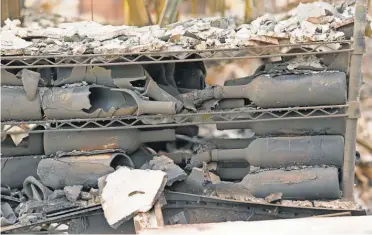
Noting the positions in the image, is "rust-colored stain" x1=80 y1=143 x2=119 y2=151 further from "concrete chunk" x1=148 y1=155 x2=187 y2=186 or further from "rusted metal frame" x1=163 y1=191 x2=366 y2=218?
"rusted metal frame" x1=163 y1=191 x2=366 y2=218

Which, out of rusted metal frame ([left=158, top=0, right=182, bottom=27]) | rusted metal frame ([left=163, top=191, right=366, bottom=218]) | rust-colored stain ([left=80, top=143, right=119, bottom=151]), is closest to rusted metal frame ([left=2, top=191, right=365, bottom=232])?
rusted metal frame ([left=163, top=191, right=366, bottom=218])

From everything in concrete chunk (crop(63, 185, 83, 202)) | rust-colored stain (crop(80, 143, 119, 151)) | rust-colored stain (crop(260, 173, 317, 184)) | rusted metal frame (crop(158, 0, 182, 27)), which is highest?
rusted metal frame (crop(158, 0, 182, 27))

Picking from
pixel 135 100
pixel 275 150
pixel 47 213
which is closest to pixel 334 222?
pixel 275 150

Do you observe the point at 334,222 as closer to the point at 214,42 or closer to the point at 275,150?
the point at 275,150

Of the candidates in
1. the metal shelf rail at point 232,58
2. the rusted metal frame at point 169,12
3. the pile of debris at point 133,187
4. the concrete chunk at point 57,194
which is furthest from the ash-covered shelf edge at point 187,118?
the rusted metal frame at point 169,12

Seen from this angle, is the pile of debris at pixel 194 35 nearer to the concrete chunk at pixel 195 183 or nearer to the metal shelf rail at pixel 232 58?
the metal shelf rail at pixel 232 58

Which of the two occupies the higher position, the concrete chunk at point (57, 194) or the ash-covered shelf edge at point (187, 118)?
the ash-covered shelf edge at point (187, 118)

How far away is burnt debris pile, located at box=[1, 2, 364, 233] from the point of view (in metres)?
1.67

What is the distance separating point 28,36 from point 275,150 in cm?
99

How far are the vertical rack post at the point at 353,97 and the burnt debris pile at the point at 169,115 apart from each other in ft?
0.08

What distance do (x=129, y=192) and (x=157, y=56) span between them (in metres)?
0.48

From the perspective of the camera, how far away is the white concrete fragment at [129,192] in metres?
1.59

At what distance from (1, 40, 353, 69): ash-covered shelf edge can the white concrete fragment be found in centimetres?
39

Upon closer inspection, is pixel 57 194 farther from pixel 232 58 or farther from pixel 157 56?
pixel 232 58
